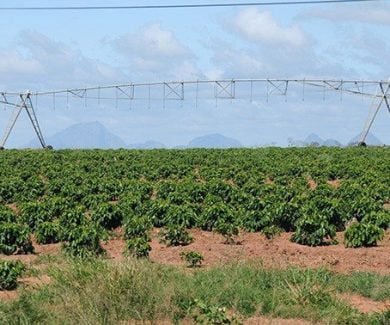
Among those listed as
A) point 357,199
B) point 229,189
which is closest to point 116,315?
point 357,199

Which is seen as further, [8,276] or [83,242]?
[83,242]

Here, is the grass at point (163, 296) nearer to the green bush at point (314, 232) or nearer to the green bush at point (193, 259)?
the green bush at point (193, 259)

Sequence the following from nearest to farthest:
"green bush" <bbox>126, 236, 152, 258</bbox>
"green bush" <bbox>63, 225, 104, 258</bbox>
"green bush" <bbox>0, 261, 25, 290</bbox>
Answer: "green bush" <bbox>0, 261, 25, 290</bbox>
"green bush" <bbox>126, 236, 152, 258</bbox>
"green bush" <bbox>63, 225, 104, 258</bbox>

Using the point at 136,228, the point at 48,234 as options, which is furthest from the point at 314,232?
the point at 48,234

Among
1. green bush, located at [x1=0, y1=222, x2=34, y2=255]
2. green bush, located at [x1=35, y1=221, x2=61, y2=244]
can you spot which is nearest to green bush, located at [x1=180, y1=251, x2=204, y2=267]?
green bush, located at [x1=0, y1=222, x2=34, y2=255]

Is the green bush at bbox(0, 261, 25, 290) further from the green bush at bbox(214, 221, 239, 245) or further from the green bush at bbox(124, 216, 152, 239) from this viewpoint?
the green bush at bbox(214, 221, 239, 245)

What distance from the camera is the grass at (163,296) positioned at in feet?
29.0

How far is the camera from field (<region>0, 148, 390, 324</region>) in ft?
30.0

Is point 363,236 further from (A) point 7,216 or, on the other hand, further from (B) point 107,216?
(A) point 7,216

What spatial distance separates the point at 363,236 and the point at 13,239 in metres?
6.82

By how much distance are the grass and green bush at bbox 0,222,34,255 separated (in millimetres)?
4682

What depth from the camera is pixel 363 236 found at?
14.9 m

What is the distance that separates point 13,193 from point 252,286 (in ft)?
50.5

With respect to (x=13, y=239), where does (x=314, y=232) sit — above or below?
above
